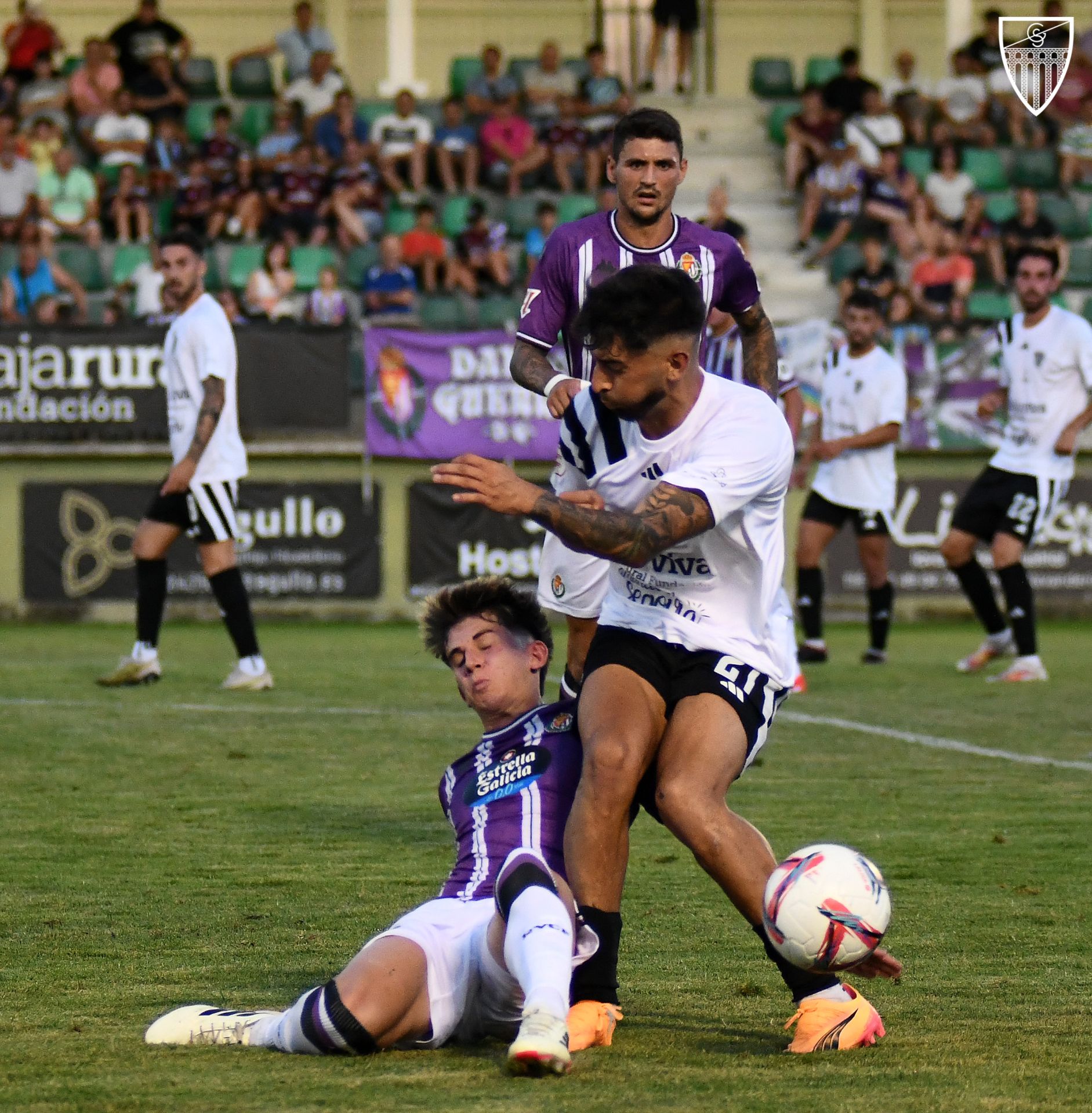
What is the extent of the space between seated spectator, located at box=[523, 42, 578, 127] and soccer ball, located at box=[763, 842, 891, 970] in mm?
18067

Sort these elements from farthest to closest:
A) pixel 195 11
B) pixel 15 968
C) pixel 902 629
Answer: pixel 195 11
pixel 902 629
pixel 15 968

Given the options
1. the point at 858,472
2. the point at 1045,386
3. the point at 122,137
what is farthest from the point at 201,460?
the point at 122,137

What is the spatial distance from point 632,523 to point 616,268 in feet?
7.37

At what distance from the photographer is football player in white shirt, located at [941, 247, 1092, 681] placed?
469 inches

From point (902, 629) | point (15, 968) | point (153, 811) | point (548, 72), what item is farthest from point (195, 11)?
point (15, 968)

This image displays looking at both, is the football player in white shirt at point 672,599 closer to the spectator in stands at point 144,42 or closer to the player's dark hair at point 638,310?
the player's dark hair at point 638,310

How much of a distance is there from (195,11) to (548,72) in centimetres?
588

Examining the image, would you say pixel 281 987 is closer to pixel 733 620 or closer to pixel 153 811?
pixel 733 620

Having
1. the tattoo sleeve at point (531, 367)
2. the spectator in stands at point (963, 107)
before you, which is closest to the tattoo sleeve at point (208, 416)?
the tattoo sleeve at point (531, 367)

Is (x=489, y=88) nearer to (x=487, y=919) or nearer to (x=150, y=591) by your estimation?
(x=150, y=591)

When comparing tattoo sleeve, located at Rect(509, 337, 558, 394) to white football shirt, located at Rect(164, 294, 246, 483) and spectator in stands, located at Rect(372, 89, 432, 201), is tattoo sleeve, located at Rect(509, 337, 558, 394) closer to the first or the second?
white football shirt, located at Rect(164, 294, 246, 483)

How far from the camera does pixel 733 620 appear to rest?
4375 mm

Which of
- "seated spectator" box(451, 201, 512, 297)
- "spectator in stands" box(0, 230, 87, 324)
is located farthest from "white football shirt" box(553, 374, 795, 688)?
"seated spectator" box(451, 201, 512, 297)

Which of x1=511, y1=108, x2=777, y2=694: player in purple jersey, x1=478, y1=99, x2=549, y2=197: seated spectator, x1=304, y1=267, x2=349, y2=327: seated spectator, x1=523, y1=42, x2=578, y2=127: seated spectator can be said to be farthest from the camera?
x1=523, y1=42, x2=578, y2=127: seated spectator
